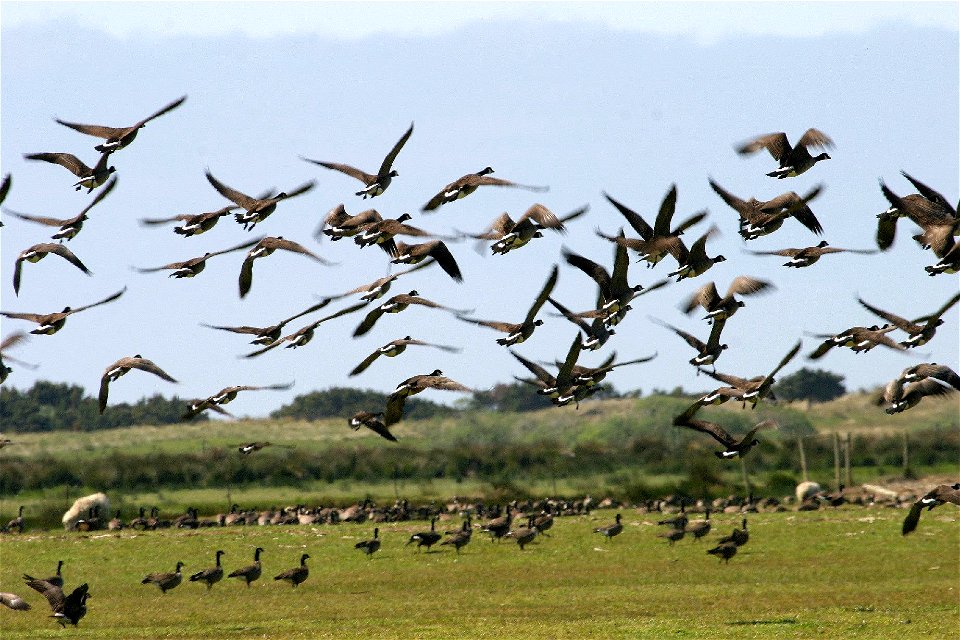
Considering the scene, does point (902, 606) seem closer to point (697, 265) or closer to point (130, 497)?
point (697, 265)

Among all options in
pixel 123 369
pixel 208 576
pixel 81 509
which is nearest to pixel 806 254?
pixel 123 369

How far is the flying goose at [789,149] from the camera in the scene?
20641mm

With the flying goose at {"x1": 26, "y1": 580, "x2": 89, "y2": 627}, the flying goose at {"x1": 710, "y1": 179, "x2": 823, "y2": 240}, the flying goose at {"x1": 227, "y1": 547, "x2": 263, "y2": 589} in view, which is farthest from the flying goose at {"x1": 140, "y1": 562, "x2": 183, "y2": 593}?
the flying goose at {"x1": 710, "y1": 179, "x2": 823, "y2": 240}

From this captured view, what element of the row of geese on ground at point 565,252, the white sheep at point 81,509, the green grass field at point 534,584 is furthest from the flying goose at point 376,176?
the white sheep at point 81,509

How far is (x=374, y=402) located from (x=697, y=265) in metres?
147

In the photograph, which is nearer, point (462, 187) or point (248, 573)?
point (462, 187)

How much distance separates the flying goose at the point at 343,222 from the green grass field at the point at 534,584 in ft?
25.0

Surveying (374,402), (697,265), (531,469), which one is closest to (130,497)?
(531,469)

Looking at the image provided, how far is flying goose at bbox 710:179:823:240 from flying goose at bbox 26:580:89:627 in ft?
47.5

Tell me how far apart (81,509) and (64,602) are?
98.6 feet

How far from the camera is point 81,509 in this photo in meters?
55.2

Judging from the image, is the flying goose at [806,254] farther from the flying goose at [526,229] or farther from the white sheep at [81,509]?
the white sheep at [81,509]

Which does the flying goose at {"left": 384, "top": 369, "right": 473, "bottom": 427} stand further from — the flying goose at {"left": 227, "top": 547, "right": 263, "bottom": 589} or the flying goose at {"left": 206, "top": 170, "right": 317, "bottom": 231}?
the flying goose at {"left": 227, "top": 547, "right": 263, "bottom": 589}

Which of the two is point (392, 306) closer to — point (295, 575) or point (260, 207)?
point (260, 207)
